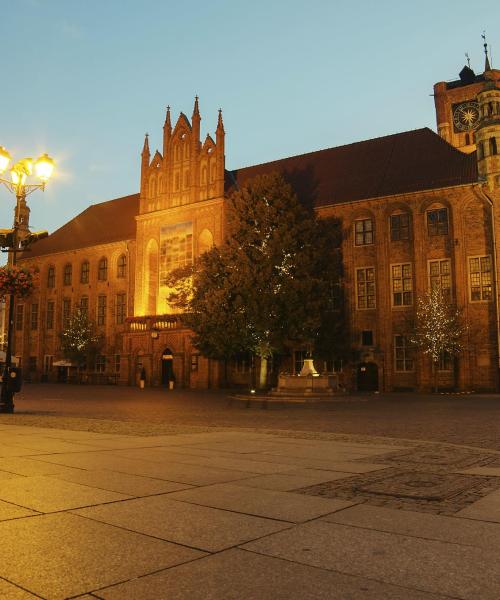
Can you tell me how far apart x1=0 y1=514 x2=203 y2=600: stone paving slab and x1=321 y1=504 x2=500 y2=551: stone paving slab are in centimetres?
157

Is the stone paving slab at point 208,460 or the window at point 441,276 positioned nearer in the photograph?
the stone paving slab at point 208,460

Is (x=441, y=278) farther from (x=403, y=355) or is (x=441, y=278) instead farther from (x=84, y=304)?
(x=84, y=304)

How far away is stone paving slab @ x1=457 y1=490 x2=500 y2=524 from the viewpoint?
16.2 feet

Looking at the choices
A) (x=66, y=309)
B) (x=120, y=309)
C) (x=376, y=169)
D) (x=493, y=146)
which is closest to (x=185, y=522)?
(x=493, y=146)

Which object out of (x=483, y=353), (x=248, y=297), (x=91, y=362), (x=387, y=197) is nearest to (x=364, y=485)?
(x=248, y=297)

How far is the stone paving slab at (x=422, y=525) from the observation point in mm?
4285

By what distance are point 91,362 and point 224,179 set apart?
20.6 meters

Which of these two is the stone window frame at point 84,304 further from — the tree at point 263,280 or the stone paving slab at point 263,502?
the stone paving slab at point 263,502

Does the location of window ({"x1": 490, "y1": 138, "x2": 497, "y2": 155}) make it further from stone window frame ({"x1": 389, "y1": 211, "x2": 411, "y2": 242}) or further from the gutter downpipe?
stone window frame ({"x1": 389, "y1": 211, "x2": 411, "y2": 242})

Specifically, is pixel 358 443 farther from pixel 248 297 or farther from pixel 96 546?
pixel 248 297

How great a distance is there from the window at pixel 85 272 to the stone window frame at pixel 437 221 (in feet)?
108

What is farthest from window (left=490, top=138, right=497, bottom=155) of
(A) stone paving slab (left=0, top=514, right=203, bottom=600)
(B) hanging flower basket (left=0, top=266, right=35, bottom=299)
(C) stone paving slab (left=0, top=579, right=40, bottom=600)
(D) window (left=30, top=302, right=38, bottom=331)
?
(D) window (left=30, top=302, right=38, bottom=331)

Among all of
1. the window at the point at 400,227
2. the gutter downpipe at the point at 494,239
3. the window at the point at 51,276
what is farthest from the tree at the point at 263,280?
the window at the point at 51,276

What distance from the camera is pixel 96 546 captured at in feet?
13.2
